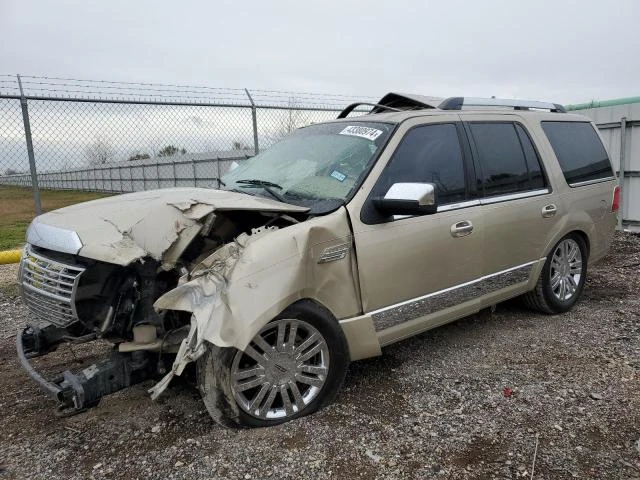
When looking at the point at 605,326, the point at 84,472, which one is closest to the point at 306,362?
the point at 84,472

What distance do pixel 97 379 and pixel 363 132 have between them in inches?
93.5

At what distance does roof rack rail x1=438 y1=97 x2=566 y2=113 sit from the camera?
4.29m

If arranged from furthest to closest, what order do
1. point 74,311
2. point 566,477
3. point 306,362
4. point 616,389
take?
point 616,389 → point 306,362 → point 74,311 → point 566,477

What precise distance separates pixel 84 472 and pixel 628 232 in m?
9.25

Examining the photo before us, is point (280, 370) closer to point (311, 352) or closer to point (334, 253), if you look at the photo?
point (311, 352)

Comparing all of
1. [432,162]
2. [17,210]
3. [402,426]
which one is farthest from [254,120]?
[17,210]

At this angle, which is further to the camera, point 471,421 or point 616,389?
point 616,389

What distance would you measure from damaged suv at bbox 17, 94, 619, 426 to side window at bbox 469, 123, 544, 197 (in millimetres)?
18

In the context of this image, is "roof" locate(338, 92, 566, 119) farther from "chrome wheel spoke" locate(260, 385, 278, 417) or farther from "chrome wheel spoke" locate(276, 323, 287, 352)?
"chrome wheel spoke" locate(260, 385, 278, 417)

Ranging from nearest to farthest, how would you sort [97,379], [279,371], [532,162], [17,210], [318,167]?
[97,379] → [279,371] → [318,167] → [532,162] → [17,210]

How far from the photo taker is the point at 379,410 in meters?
3.26

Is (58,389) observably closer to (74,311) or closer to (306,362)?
(74,311)

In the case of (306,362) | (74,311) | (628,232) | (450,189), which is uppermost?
(450,189)

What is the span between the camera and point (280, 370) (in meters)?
2.99
